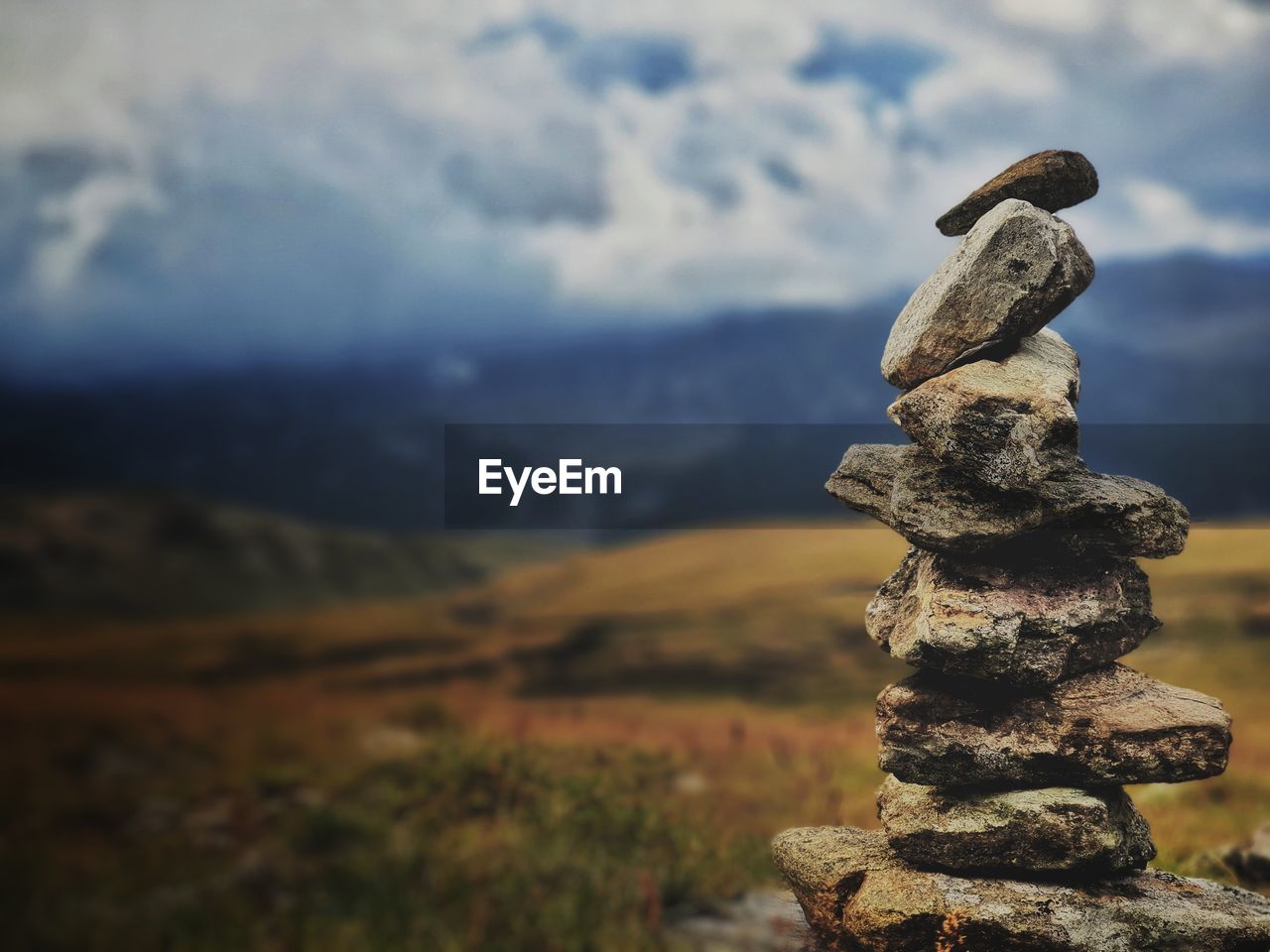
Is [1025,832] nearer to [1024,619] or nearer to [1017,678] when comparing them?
[1017,678]

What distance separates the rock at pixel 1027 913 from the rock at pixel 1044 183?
9.51 metres

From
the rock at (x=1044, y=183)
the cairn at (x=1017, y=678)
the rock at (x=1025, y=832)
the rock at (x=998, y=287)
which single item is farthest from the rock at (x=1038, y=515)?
the rock at (x=1044, y=183)

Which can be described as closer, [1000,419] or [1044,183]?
[1000,419]

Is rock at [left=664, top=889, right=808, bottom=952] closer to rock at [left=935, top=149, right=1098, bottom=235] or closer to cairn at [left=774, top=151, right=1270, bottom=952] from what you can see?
cairn at [left=774, top=151, right=1270, bottom=952]

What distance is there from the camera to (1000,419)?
41.0 ft

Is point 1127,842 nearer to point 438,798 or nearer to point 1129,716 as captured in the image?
point 1129,716

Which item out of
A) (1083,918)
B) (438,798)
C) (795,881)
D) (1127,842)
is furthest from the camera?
(438,798)

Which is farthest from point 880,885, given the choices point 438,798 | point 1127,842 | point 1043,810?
point 438,798

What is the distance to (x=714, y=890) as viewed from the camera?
2100 centimetres

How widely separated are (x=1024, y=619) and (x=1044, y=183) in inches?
245

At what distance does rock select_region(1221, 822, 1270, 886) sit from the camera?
686 inches

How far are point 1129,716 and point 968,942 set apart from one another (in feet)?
11.7

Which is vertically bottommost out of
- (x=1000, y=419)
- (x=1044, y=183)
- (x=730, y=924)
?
(x=730, y=924)

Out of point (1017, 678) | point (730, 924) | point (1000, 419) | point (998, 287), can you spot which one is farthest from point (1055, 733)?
point (730, 924)
